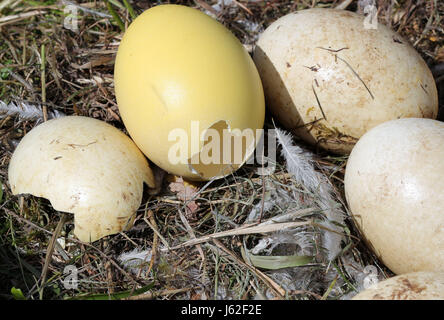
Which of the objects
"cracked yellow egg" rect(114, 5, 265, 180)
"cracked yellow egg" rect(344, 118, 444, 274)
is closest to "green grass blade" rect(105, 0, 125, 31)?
"cracked yellow egg" rect(114, 5, 265, 180)

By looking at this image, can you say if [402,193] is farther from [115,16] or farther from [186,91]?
[115,16]

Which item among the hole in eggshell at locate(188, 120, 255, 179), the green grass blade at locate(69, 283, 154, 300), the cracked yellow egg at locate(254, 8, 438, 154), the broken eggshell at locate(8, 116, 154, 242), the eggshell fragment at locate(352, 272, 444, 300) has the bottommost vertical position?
the green grass blade at locate(69, 283, 154, 300)

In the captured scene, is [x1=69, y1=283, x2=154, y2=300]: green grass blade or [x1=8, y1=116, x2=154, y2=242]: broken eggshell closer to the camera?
[x1=69, y1=283, x2=154, y2=300]: green grass blade

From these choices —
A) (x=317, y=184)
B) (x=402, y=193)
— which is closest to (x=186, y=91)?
(x=317, y=184)

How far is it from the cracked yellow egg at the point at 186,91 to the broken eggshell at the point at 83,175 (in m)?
0.13

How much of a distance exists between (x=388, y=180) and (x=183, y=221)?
0.82 m

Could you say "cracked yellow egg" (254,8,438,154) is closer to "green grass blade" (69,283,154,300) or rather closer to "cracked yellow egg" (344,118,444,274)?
"cracked yellow egg" (344,118,444,274)

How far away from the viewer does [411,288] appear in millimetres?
1574

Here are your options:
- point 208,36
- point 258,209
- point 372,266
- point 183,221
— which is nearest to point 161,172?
point 183,221

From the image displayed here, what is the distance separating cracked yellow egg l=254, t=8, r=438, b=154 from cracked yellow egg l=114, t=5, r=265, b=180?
236mm

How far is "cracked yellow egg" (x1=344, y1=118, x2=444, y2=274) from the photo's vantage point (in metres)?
1.77

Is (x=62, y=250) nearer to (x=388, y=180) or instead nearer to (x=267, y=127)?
(x=267, y=127)

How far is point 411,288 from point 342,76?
0.96m

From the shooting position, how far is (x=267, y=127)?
246cm
